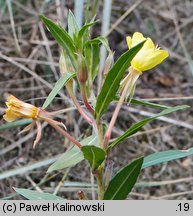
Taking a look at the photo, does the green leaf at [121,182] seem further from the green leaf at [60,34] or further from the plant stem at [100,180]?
the green leaf at [60,34]

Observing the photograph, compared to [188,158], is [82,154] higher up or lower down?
lower down

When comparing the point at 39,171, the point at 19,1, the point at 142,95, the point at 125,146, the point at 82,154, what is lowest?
the point at 82,154

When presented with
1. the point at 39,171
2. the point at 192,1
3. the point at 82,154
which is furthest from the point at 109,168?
the point at 192,1

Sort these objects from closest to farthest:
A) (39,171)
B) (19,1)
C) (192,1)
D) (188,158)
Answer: (39,171) → (188,158) → (19,1) → (192,1)

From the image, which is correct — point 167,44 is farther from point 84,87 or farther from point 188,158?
point 84,87

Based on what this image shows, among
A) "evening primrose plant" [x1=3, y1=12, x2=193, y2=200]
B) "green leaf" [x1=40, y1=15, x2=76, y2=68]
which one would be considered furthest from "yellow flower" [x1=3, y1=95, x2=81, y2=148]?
"green leaf" [x1=40, y1=15, x2=76, y2=68]

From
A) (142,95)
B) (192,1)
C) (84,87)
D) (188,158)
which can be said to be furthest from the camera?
(192,1)

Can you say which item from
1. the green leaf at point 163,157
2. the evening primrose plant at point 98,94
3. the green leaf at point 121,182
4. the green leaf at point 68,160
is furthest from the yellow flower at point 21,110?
the green leaf at point 163,157
